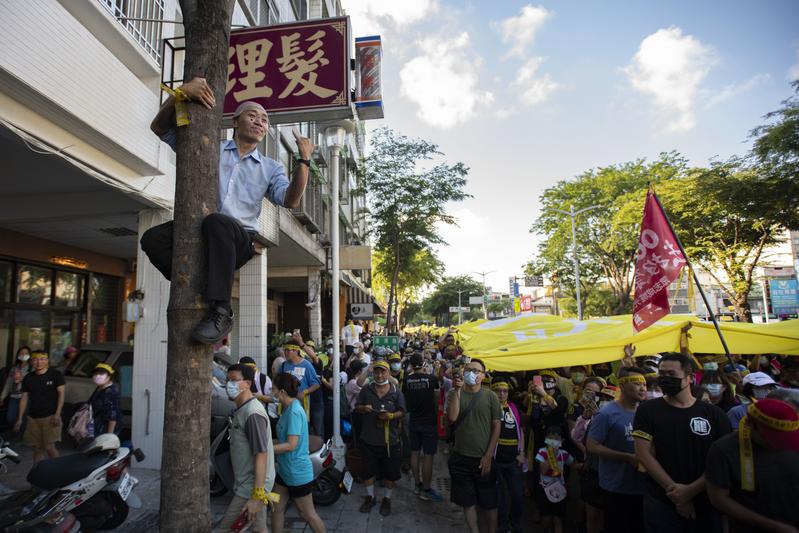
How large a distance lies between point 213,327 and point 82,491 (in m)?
3.79

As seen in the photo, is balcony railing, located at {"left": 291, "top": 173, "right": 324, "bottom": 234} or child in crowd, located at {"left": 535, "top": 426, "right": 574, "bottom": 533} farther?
balcony railing, located at {"left": 291, "top": 173, "right": 324, "bottom": 234}

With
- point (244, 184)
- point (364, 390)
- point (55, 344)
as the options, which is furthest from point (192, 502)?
point (55, 344)

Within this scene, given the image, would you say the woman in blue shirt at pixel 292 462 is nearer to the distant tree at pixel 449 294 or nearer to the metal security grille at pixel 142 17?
the metal security grille at pixel 142 17

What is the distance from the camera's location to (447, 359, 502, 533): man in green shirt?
488 centimetres

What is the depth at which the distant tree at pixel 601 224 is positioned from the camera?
23344mm

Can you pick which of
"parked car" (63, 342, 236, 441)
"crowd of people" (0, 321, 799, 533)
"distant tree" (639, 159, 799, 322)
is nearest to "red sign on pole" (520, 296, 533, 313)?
"distant tree" (639, 159, 799, 322)

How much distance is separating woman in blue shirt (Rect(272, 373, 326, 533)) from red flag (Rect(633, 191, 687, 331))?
13.6 ft

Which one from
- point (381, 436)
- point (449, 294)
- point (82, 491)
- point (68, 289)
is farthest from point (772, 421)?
point (449, 294)

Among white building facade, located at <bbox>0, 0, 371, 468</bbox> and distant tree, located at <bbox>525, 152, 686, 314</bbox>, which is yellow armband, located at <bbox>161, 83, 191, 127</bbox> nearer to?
white building facade, located at <bbox>0, 0, 371, 468</bbox>

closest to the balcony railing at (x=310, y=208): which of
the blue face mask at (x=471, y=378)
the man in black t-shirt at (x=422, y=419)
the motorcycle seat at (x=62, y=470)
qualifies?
the man in black t-shirt at (x=422, y=419)

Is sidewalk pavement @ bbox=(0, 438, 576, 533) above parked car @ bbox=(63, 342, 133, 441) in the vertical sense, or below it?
below

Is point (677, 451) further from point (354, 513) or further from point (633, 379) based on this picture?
point (354, 513)

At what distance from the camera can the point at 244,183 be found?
2.45 meters

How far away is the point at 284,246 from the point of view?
12.9 meters
